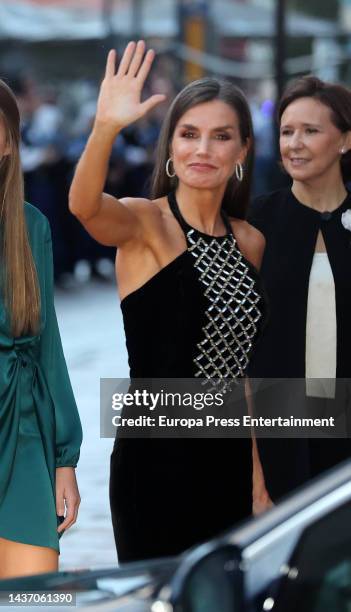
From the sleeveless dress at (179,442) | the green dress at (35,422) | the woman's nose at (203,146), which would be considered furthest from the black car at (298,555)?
the woman's nose at (203,146)

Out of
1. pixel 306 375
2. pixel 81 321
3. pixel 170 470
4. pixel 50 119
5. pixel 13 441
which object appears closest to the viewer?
pixel 13 441

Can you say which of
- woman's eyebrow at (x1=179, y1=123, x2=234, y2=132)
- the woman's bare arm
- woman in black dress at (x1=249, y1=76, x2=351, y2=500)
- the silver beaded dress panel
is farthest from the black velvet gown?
the woman's bare arm

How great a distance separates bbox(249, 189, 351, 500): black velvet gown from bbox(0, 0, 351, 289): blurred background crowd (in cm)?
50

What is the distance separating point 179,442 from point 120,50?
26020 mm

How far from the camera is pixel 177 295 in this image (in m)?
4.14

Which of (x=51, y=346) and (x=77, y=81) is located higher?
(x=51, y=346)

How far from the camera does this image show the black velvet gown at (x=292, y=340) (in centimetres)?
476

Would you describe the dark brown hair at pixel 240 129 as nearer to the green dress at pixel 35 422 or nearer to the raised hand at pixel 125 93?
the raised hand at pixel 125 93

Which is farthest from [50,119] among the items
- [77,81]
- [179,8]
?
[77,81]

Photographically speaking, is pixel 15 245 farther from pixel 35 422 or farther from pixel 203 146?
pixel 203 146

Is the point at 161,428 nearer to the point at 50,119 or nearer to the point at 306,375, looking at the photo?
the point at 306,375

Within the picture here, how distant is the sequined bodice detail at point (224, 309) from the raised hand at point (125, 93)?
45 centimetres

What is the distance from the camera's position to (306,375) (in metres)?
4.78

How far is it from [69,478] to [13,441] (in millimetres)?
196
